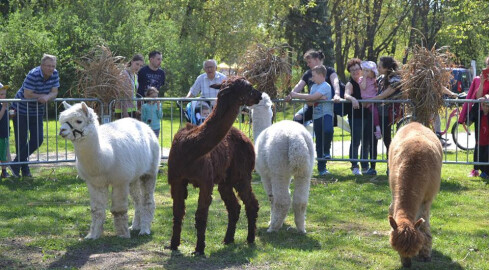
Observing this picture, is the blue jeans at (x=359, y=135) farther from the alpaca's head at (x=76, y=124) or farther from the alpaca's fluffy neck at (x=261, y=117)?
the alpaca's head at (x=76, y=124)

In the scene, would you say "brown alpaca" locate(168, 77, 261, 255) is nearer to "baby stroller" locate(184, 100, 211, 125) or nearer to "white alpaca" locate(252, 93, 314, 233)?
"white alpaca" locate(252, 93, 314, 233)

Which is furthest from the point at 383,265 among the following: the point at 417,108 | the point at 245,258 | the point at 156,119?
the point at 156,119

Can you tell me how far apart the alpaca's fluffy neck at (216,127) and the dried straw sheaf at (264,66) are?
355 cm

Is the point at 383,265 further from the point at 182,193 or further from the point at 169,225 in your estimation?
the point at 169,225

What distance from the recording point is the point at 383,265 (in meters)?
5.95

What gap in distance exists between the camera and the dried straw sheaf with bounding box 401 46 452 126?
377 inches

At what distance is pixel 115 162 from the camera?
6.77 m

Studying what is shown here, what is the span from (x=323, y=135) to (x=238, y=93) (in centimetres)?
485

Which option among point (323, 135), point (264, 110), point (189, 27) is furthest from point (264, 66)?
point (189, 27)

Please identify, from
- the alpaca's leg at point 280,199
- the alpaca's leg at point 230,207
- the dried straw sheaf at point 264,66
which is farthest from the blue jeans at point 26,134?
the alpaca's leg at point 280,199

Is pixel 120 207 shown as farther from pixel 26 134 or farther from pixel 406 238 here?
pixel 26 134

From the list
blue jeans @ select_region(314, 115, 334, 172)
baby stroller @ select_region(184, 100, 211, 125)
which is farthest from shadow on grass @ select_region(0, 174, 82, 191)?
blue jeans @ select_region(314, 115, 334, 172)

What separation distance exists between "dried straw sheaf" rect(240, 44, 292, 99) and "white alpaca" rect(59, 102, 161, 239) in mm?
2617

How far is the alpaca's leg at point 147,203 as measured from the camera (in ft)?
23.5
